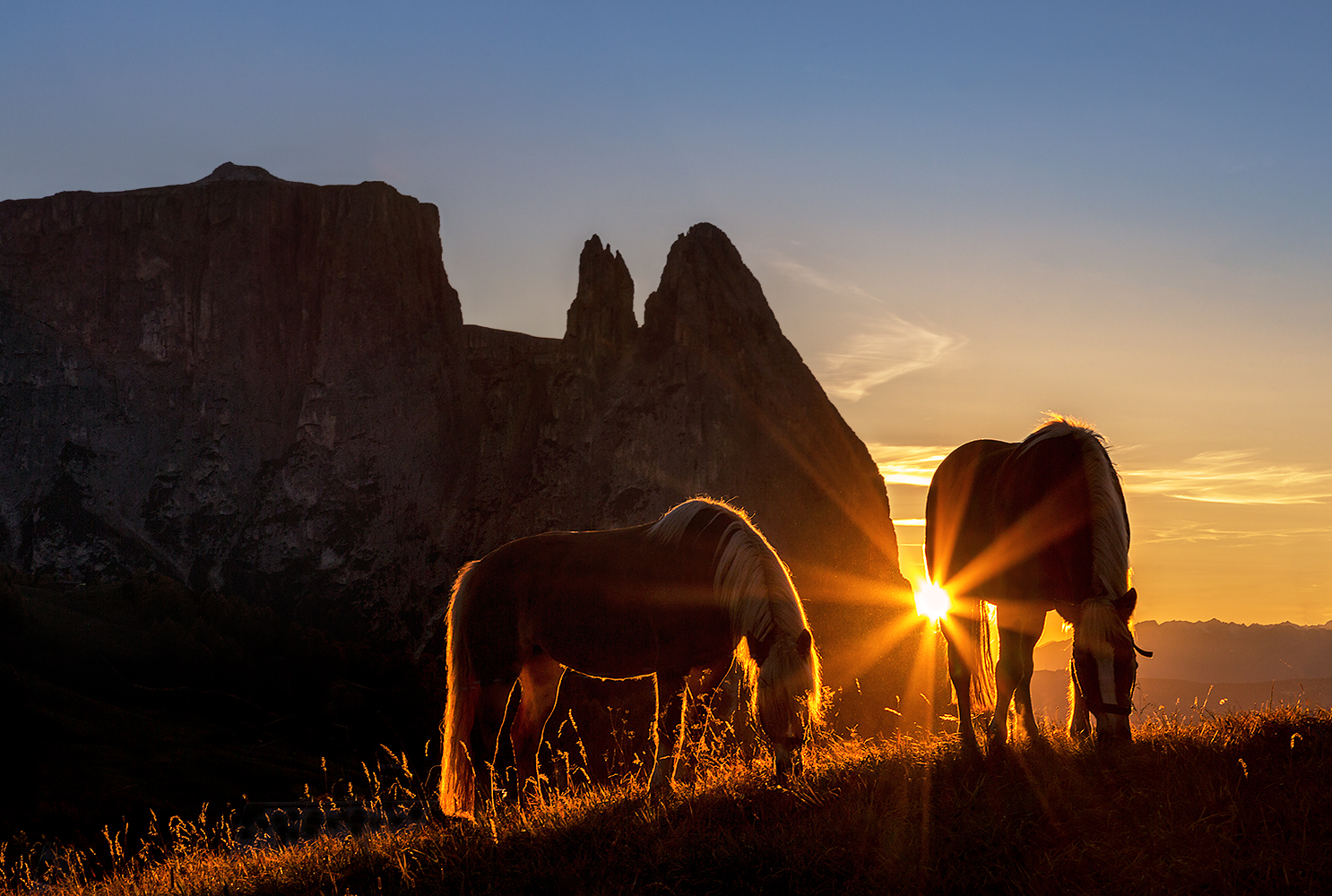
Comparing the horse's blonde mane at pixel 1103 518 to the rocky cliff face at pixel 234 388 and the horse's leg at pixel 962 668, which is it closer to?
the horse's leg at pixel 962 668

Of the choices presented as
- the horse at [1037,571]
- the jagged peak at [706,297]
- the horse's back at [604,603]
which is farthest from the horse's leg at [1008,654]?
the jagged peak at [706,297]

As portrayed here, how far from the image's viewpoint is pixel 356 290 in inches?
4552

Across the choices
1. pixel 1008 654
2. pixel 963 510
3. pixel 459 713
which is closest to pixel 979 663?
pixel 1008 654

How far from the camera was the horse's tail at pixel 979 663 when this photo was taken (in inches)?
308

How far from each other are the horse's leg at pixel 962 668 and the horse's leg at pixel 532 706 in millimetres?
3489

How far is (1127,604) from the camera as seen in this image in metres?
6.44

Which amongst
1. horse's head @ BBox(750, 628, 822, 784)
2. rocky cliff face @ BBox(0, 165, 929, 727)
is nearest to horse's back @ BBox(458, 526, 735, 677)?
horse's head @ BBox(750, 628, 822, 784)

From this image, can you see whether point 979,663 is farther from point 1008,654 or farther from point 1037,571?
point 1037,571

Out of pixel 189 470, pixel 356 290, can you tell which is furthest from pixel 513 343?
pixel 189 470

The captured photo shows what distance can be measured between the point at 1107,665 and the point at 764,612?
2.41m

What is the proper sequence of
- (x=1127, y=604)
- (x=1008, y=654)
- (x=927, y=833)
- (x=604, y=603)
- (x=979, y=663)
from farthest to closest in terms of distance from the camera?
(x=604, y=603)
(x=979, y=663)
(x=1008, y=654)
(x=1127, y=604)
(x=927, y=833)

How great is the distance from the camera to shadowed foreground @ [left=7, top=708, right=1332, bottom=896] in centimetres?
508

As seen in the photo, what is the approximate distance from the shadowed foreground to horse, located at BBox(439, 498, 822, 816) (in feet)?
2.29

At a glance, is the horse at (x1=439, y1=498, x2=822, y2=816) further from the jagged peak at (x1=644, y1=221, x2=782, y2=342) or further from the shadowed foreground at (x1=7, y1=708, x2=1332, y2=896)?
the jagged peak at (x1=644, y1=221, x2=782, y2=342)
